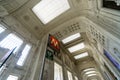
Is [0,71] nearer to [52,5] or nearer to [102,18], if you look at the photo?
[52,5]

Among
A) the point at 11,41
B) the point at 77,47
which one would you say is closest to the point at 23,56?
the point at 11,41

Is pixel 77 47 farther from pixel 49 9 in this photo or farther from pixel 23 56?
pixel 23 56

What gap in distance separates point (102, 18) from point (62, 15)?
3.14 m

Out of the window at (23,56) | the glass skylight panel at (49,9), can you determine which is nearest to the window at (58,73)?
the window at (23,56)

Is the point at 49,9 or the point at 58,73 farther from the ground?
the point at 49,9

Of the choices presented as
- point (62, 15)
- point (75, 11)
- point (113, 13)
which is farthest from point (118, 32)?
point (62, 15)

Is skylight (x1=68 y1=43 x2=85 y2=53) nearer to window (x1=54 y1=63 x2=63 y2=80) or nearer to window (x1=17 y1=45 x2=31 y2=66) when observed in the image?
window (x1=54 y1=63 x2=63 y2=80)

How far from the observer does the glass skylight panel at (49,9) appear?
623 centimetres

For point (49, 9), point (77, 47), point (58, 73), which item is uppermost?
point (77, 47)

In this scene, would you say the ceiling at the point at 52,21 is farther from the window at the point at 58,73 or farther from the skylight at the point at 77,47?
the skylight at the point at 77,47

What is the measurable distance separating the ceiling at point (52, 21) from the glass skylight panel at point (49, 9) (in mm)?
262

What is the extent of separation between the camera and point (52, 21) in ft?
24.2

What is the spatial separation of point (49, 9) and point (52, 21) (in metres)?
1.07

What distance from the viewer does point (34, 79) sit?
4.22 metres
